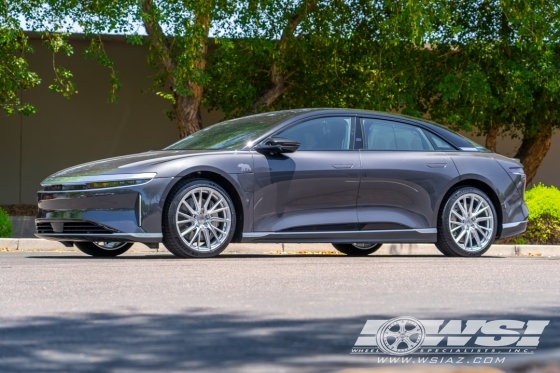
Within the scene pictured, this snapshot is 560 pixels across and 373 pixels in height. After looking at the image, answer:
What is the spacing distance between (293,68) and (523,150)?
6.09 meters

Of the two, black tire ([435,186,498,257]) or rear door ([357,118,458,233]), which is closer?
rear door ([357,118,458,233])

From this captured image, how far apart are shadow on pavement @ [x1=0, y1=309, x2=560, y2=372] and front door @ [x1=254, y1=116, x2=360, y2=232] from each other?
4.43 meters

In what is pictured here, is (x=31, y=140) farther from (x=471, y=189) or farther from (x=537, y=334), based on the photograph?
(x=537, y=334)

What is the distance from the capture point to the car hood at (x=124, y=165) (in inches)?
383

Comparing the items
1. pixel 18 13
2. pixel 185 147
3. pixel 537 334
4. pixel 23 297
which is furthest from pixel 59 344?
pixel 18 13

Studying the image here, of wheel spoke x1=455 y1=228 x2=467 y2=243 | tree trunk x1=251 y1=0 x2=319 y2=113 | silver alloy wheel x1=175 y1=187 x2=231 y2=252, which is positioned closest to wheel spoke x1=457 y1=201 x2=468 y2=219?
wheel spoke x1=455 y1=228 x2=467 y2=243

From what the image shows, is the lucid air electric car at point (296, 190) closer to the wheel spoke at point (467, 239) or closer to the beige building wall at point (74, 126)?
the wheel spoke at point (467, 239)

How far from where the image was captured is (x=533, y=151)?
2286 cm

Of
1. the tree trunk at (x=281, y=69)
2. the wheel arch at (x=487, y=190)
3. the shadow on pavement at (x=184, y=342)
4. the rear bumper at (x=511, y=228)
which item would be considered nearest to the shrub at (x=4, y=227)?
the tree trunk at (x=281, y=69)

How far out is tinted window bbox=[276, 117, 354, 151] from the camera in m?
10.6

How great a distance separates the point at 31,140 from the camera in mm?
22469

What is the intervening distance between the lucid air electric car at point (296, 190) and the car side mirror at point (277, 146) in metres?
0.01

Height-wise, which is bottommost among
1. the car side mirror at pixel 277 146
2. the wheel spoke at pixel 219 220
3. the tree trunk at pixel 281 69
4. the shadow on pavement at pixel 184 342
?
the wheel spoke at pixel 219 220

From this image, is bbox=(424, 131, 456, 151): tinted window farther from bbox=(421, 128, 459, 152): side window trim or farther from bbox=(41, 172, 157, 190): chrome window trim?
bbox=(41, 172, 157, 190): chrome window trim
